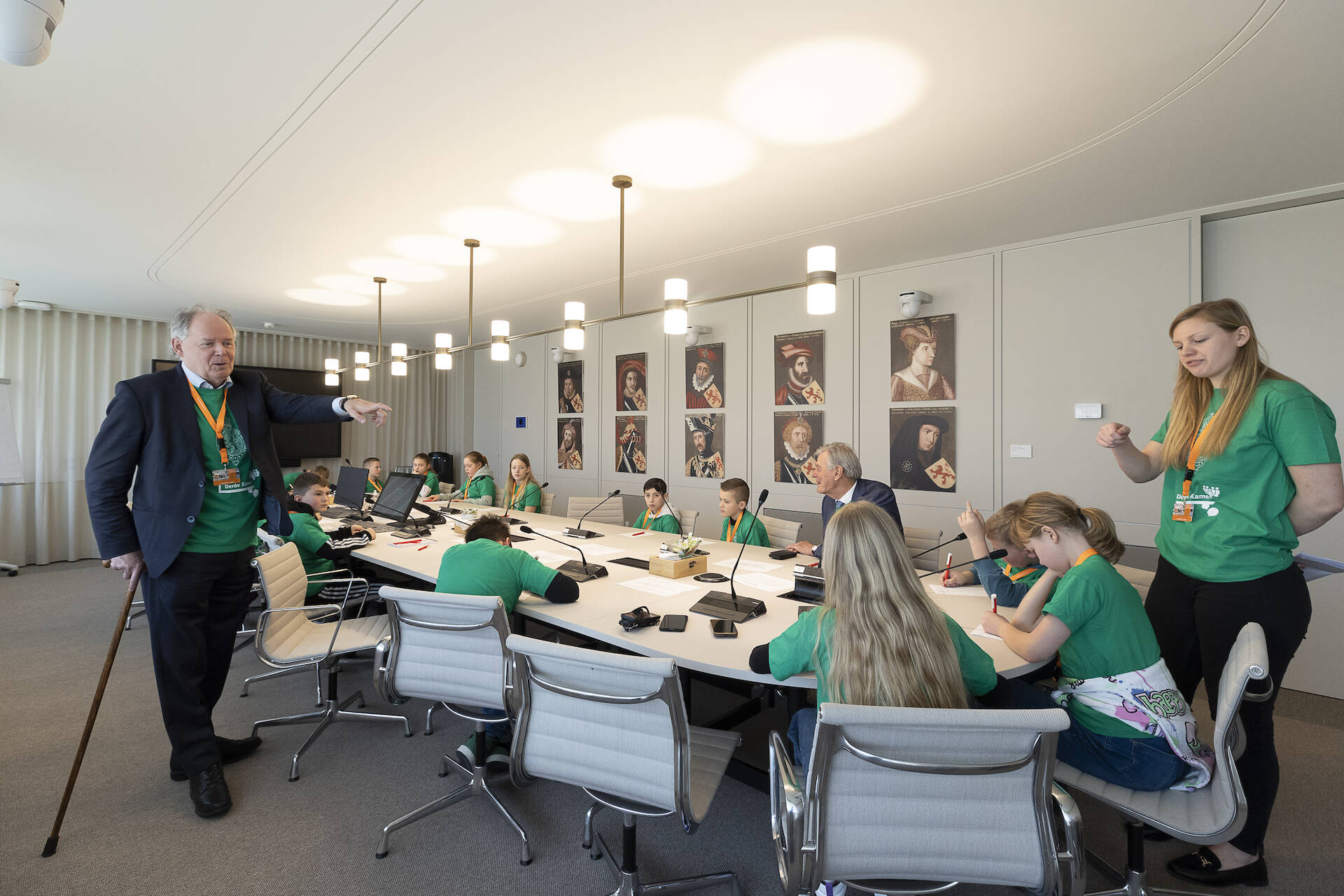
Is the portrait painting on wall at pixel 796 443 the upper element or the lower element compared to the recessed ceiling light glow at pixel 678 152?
lower

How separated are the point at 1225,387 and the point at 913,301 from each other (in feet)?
9.40

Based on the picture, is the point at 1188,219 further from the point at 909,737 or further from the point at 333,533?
the point at 333,533

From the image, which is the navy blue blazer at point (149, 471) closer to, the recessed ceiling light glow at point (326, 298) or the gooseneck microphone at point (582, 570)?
the gooseneck microphone at point (582, 570)

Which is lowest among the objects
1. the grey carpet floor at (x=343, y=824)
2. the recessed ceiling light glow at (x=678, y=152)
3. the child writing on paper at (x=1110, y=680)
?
the grey carpet floor at (x=343, y=824)

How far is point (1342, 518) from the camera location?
3.29m

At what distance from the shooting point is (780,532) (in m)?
4.13

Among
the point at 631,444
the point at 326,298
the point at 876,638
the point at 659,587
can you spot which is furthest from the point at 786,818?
the point at 326,298

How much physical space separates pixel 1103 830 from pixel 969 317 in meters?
3.34

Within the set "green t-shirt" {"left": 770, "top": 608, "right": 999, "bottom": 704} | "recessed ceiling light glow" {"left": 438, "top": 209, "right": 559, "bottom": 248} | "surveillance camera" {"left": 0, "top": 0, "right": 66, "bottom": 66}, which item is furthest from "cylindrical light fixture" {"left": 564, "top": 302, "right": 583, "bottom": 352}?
"green t-shirt" {"left": 770, "top": 608, "right": 999, "bottom": 704}

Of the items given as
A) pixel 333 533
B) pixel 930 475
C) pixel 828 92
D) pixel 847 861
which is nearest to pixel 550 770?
pixel 847 861

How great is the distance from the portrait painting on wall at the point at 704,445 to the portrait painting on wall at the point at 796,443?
2.10ft

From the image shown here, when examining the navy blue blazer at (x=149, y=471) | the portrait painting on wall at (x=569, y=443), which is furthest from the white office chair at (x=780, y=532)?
the portrait painting on wall at (x=569, y=443)

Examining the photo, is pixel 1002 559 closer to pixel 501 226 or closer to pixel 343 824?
pixel 343 824

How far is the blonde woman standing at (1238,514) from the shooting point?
1.73 meters
